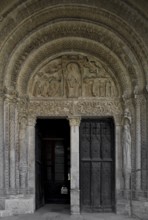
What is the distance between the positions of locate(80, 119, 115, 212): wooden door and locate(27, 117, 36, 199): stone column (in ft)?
4.14

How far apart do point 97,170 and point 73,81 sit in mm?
2413

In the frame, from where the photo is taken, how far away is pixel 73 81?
33.1 ft

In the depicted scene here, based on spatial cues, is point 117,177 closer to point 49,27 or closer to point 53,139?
point 53,139

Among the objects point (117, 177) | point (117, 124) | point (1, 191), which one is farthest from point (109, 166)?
point (1, 191)

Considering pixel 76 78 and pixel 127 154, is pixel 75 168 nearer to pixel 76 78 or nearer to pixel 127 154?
pixel 127 154

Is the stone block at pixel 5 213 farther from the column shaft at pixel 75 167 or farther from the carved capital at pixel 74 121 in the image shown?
the carved capital at pixel 74 121

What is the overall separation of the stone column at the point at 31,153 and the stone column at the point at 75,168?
979 millimetres

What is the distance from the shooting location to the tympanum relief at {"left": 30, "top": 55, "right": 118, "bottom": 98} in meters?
10.1

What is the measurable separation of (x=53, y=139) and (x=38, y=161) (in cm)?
148

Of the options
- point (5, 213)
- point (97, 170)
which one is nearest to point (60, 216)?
point (5, 213)

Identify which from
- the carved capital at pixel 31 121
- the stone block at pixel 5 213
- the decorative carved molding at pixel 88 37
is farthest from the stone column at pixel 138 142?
the stone block at pixel 5 213

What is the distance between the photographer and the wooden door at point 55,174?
1166 cm

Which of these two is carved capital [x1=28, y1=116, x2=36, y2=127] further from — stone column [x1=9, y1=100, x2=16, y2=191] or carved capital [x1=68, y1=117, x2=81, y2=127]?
carved capital [x1=68, y1=117, x2=81, y2=127]

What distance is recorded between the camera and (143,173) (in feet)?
30.4
